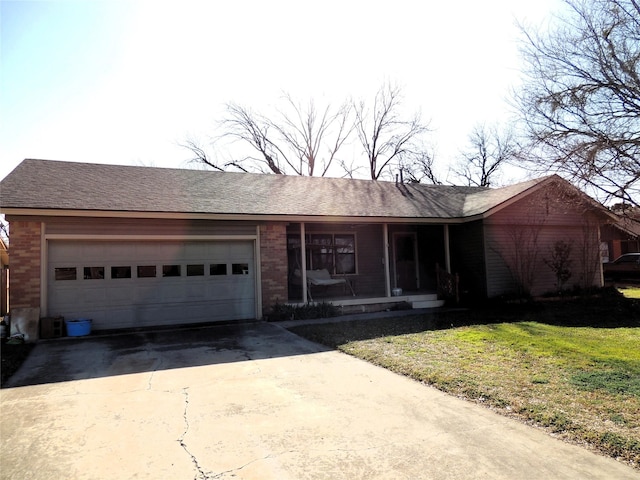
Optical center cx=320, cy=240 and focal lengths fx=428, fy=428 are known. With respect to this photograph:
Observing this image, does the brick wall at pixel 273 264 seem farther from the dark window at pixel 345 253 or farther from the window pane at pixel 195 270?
the dark window at pixel 345 253

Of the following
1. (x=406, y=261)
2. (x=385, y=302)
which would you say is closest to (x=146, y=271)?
(x=385, y=302)

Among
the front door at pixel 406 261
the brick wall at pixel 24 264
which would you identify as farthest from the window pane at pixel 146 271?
the front door at pixel 406 261

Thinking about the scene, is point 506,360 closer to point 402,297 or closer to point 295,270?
point 402,297

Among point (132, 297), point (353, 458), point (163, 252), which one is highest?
point (163, 252)

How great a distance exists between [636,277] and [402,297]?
15.7 m

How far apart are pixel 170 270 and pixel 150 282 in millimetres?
520

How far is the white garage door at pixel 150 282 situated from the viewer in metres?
9.28

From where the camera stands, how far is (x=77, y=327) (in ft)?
29.3

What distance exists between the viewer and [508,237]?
44.3ft

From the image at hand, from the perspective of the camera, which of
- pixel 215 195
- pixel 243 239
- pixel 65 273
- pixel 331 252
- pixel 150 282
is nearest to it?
pixel 65 273

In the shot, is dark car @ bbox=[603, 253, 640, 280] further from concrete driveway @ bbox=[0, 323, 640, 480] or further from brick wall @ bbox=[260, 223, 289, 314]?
concrete driveway @ bbox=[0, 323, 640, 480]

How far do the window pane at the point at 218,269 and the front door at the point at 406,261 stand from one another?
21.7 ft

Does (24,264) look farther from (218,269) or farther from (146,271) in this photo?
(218,269)

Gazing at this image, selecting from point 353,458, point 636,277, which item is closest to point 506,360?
point 353,458
